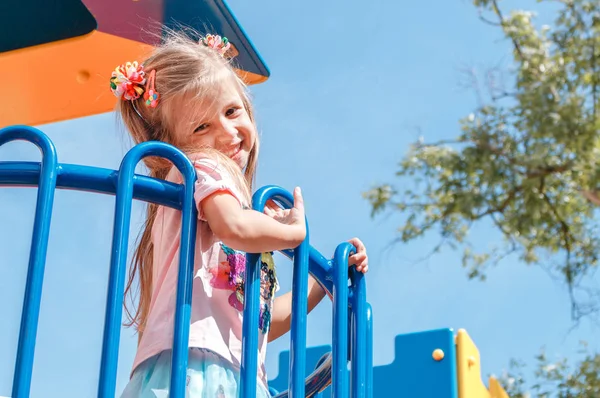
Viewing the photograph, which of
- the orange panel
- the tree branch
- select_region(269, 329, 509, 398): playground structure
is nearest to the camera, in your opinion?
the orange panel

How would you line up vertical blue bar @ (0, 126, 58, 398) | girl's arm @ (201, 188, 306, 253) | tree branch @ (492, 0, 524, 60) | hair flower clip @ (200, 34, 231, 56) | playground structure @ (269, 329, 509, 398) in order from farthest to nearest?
tree branch @ (492, 0, 524, 60) → playground structure @ (269, 329, 509, 398) → hair flower clip @ (200, 34, 231, 56) → girl's arm @ (201, 188, 306, 253) → vertical blue bar @ (0, 126, 58, 398)

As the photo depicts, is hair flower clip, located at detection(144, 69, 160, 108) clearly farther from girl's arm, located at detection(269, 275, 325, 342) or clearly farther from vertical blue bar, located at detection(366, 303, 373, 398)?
vertical blue bar, located at detection(366, 303, 373, 398)

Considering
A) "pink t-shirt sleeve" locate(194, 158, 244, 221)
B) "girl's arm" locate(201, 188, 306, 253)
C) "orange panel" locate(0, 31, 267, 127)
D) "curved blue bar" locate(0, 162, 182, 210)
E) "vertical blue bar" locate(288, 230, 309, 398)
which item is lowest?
"vertical blue bar" locate(288, 230, 309, 398)

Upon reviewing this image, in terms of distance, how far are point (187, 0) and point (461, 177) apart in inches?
248

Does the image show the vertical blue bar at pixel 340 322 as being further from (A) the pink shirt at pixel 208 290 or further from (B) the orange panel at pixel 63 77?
(B) the orange panel at pixel 63 77

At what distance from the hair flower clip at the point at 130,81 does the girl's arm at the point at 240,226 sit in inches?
20.3

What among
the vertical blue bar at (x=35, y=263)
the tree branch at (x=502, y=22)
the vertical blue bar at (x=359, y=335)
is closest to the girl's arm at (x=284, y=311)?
the vertical blue bar at (x=359, y=335)

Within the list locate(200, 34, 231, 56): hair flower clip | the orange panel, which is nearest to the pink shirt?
locate(200, 34, 231, 56): hair flower clip

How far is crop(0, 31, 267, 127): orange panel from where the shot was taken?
8.75 feet

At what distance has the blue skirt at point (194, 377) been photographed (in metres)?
1.50

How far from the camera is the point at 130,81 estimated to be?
1925 millimetres

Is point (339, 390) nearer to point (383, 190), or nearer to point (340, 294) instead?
point (340, 294)

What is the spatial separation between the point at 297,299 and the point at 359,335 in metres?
0.28

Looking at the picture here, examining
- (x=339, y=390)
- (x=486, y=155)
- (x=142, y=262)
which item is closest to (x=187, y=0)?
(x=142, y=262)
